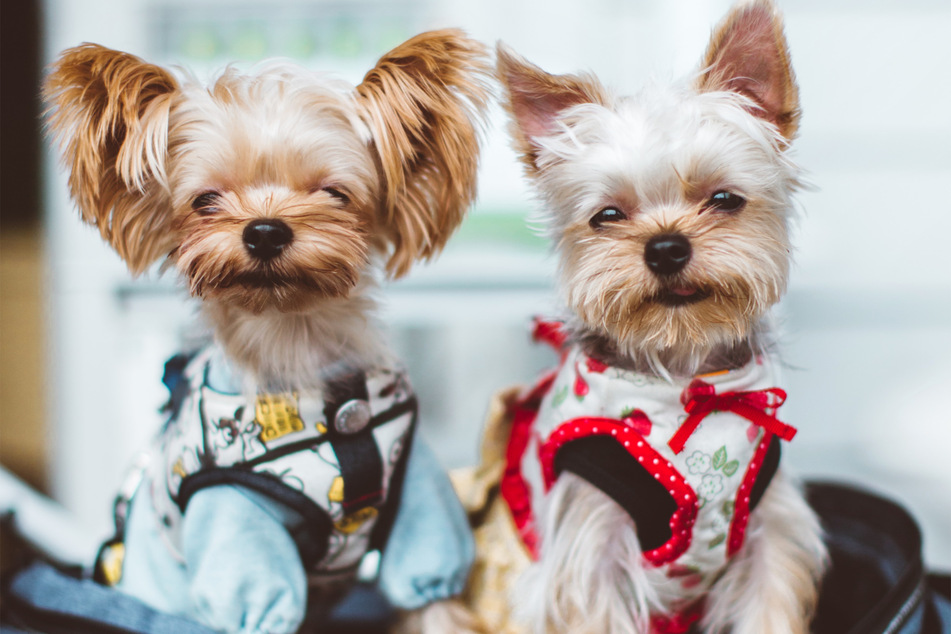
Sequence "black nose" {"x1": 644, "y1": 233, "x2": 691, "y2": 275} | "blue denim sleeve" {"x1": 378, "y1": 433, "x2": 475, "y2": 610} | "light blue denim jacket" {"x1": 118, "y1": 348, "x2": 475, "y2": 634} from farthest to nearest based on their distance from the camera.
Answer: "blue denim sleeve" {"x1": 378, "y1": 433, "x2": 475, "y2": 610} < "light blue denim jacket" {"x1": 118, "y1": 348, "x2": 475, "y2": 634} < "black nose" {"x1": 644, "y1": 233, "x2": 691, "y2": 275}

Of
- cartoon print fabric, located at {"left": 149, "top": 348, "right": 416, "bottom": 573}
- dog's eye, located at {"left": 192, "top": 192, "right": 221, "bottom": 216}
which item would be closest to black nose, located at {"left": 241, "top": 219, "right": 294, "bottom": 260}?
dog's eye, located at {"left": 192, "top": 192, "right": 221, "bottom": 216}

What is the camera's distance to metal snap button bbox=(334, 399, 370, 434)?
40.4 inches

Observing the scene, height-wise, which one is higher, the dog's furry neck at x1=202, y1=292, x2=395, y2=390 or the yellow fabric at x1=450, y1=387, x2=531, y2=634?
the dog's furry neck at x1=202, y1=292, x2=395, y2=390

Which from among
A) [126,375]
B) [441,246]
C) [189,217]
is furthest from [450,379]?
[189,217]

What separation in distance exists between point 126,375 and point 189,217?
1410mm

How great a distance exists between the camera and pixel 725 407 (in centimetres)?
94

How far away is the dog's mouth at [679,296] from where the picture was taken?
0.88m

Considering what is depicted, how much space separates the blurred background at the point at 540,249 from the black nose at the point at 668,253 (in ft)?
4.07

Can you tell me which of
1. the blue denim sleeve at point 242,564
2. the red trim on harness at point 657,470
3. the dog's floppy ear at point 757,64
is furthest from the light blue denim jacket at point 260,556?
the dog's floppy ear at point 757,64

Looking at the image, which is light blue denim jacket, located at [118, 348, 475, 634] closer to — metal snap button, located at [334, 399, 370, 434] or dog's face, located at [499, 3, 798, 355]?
metal snap button, located at [334, 399, 370, 434]

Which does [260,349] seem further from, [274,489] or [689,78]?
[689,78]

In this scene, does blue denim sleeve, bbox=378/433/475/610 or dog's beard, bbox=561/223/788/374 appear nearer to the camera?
dog's beard, bbox=561/223/788/374

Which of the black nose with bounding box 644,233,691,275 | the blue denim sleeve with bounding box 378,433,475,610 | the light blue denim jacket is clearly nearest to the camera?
the black nose with bounding box 644,233,691,275

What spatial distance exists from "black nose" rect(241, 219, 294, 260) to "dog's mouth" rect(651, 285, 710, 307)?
1.52 ft
